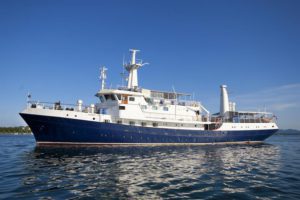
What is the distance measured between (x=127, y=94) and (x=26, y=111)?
461 inches

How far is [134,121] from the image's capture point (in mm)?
30328

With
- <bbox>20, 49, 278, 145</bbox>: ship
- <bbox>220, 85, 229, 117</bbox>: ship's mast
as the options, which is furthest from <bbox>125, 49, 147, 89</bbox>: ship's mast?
<bbox>220, 85, 229, 117</bbox>: ship's mast

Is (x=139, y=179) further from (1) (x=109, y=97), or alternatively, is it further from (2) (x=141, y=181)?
(1) (x=109, y=97)

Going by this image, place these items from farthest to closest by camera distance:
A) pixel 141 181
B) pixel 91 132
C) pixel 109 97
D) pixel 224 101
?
pixel 224 101 < pixel 109 97 < pixel 91 132 < pixel 141 181

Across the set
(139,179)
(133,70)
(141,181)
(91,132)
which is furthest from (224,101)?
(141,181)

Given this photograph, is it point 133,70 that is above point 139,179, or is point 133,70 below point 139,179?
above

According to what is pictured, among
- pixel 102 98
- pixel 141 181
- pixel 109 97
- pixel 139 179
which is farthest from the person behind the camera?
pixel 102 98

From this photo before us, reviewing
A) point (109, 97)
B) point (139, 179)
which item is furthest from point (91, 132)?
point (139, 179)

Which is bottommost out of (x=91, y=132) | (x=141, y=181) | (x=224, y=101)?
(x=141, y=181)

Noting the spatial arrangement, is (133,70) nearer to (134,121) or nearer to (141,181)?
(134,121)

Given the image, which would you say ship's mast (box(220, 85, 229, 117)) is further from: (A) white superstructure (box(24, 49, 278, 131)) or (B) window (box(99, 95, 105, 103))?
(B) window (box(99, 95, 105, 103))

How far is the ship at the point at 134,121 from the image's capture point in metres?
25.9

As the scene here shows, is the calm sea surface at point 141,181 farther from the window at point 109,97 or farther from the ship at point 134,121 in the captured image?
the window at point 109,97

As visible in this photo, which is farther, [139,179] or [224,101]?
[224,101]
